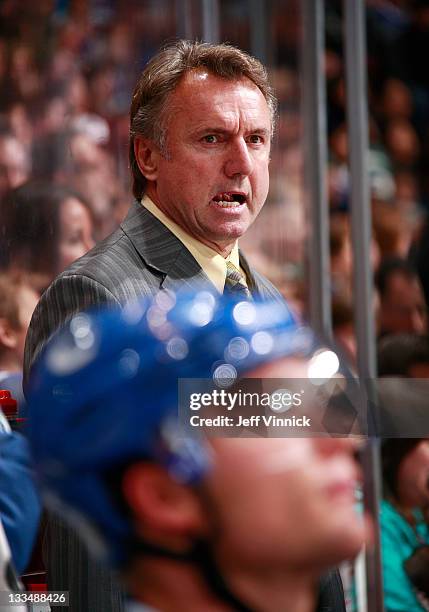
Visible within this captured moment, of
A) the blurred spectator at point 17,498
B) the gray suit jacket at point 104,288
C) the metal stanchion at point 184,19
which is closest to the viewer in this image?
the blurred spectator at point 17,498

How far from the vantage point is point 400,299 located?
332 cm

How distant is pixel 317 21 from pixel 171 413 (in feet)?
8.76

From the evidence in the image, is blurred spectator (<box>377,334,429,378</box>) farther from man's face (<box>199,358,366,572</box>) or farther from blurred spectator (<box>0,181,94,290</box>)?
man's face (<box>199,358,366,572</box>)

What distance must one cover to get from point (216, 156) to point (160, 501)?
2.36ft

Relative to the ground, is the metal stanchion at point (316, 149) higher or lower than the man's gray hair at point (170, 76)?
higher

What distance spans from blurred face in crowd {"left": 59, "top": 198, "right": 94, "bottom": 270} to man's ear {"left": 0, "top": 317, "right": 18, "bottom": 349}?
0.18 meters

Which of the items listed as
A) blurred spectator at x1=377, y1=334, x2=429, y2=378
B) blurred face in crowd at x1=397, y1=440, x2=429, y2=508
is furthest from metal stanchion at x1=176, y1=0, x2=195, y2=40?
blurred face in crowd at x1=397, y1=440, x2=429, y2=508

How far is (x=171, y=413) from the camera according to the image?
76 cm

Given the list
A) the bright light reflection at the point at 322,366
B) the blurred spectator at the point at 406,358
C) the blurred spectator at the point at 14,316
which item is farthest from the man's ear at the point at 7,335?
the bright light reflection at the point at 322,366

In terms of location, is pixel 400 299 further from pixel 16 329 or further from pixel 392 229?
pixel 16 329

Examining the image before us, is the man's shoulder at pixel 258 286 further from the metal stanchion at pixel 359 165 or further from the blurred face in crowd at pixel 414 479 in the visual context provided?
the metal stanchion at pixel 359 165

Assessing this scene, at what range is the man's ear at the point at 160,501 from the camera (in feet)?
2.46

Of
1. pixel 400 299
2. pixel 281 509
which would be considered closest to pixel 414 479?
pixel 281 509

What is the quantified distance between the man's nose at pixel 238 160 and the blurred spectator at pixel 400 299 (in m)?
1.91
